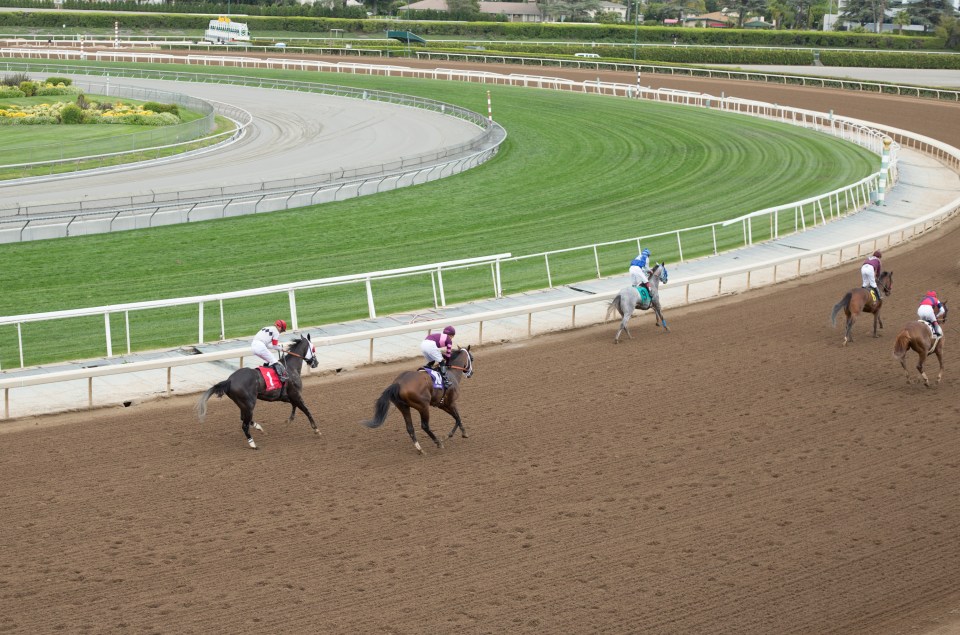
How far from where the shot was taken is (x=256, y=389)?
33.0 ft

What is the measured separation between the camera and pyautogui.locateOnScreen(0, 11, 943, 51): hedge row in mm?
68188

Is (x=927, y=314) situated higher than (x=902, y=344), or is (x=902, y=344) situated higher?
(x=927, y=314)

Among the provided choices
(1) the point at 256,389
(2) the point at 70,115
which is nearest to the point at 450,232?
(1) the point at 256,389

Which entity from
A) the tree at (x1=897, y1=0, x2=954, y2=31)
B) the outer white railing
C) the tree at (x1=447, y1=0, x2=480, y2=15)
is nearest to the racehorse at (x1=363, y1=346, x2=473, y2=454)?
the outer white railing

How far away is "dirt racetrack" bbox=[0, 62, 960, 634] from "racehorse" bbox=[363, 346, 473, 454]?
38 cm

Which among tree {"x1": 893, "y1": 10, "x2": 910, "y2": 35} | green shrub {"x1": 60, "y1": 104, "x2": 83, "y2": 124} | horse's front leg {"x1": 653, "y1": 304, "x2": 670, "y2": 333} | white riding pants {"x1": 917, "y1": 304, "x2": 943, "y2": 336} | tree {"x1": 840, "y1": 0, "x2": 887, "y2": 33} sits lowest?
horse's front leg {"x1": 653, "y1": 304, "x2": 670, "y2": 333}

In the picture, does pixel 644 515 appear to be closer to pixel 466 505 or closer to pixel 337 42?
pixel 466 505

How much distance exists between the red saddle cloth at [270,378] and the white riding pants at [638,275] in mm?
5422

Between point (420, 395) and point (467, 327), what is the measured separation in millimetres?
4681


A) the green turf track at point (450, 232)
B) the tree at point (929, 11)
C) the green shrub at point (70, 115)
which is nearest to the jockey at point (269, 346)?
the green turf track at point (450, 232)

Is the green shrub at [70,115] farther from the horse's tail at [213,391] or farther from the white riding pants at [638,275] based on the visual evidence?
the horse's tail at [213,391]

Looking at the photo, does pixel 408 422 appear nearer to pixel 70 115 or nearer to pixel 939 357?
pixel 939 357

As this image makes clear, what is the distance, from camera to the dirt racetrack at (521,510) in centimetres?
734

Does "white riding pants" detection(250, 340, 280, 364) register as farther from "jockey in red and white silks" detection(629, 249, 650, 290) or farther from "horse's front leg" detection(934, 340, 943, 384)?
"horse's front leg" detection(934, 340, 943, 384)
